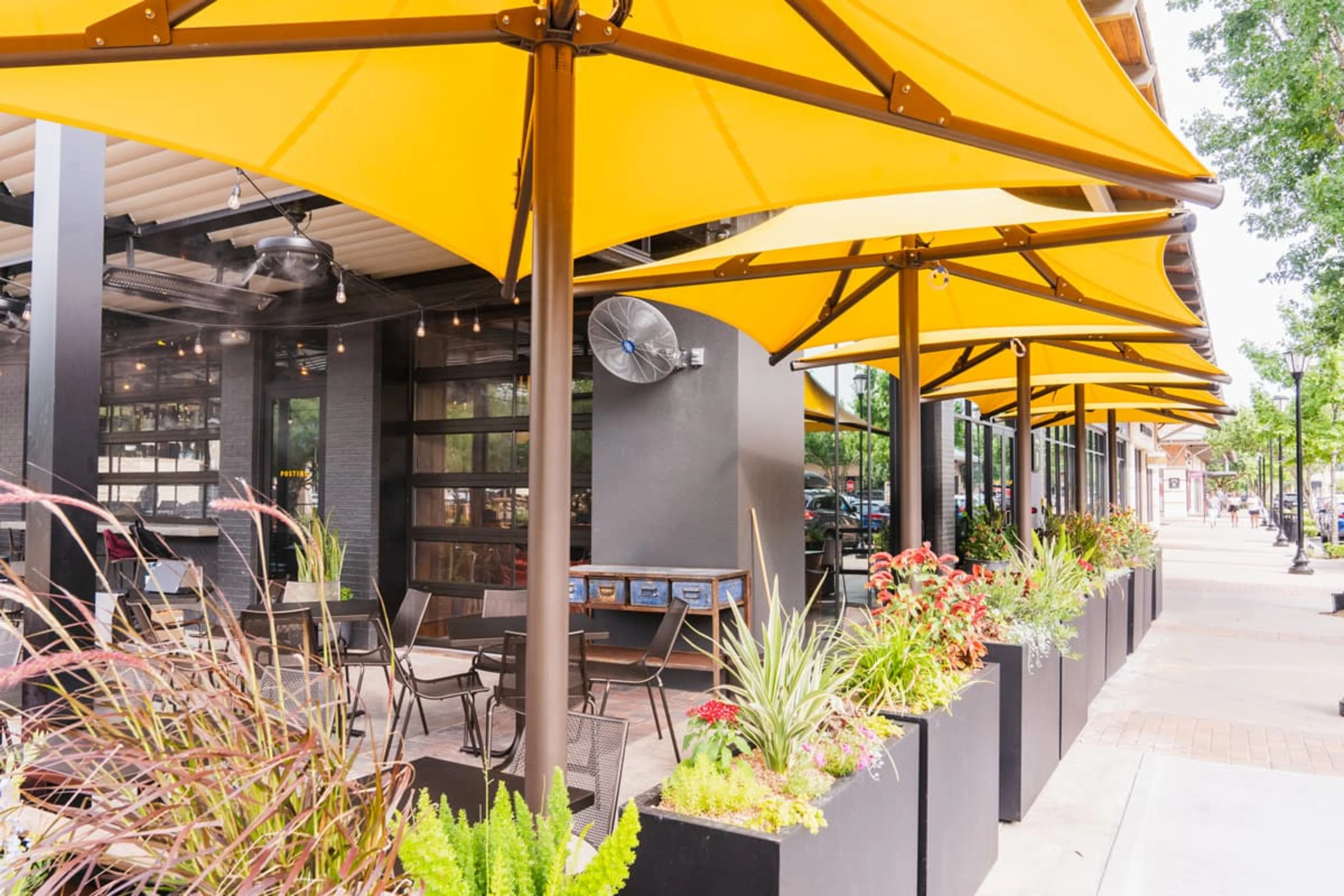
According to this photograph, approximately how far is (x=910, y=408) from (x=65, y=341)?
3.57 meters

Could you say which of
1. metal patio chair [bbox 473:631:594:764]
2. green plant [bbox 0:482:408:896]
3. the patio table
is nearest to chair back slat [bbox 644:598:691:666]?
the patio table

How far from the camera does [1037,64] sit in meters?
2.13

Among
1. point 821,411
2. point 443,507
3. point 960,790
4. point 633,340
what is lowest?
point 960,790

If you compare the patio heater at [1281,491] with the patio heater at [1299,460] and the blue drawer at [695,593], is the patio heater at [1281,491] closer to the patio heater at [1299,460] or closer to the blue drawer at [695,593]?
the patio heater at [1299,460]

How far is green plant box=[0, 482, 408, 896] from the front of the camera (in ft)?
3.40

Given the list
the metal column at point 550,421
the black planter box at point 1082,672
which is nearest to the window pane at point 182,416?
the black planter box at point 1082,672

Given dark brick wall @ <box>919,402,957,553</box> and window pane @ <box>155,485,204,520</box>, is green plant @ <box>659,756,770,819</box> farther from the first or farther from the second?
window pane @ <box>155,485,204,520</box>

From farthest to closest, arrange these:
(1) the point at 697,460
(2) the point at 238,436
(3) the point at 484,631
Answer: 1. (2) the point at 238,436
2. (1) the point at 697,460
3. (3) the point at 484,631

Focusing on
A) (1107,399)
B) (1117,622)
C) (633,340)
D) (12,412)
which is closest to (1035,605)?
(1117,622)

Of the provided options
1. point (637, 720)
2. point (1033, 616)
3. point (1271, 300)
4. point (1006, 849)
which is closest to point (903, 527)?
point (1033, 616)

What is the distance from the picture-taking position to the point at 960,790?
3195 mm

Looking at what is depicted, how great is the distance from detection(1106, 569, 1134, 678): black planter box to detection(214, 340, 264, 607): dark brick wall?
8246mm

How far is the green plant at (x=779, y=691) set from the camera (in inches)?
96.0

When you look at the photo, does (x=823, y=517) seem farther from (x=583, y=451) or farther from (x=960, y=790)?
(x=960, y=790)
